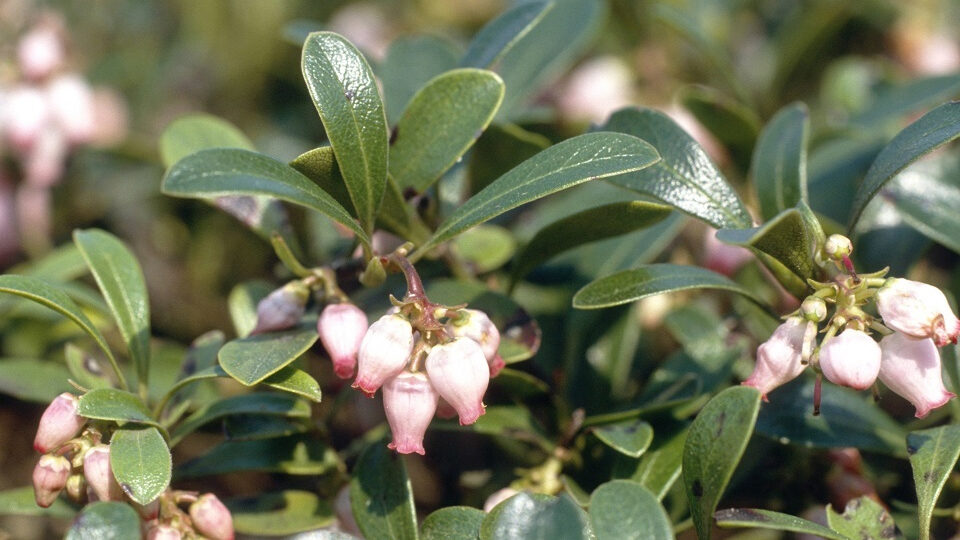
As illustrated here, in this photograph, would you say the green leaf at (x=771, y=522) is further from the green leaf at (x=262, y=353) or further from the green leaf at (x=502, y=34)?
the green leaf at (x=502, y=34)

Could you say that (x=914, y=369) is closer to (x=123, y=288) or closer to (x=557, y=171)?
(x=557, y=171)

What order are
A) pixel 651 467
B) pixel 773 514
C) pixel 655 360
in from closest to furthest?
pixel 773 514, pixel 651 467, pixel 655 360

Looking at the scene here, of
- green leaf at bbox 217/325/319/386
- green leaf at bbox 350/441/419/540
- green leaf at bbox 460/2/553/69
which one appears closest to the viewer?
green leaf at bbox 217/325/319/386

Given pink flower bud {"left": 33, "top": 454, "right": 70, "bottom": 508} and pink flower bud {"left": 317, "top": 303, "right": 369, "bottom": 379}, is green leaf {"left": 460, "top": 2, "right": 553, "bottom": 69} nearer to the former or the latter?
pink flower bud {"left": 317, "top": 303, "right": 369, "bottom": 379}

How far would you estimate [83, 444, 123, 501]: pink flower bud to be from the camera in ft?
A: 3.02

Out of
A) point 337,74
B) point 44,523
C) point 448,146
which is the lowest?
point 44,523

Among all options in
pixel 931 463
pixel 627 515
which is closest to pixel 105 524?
pixel 627 515

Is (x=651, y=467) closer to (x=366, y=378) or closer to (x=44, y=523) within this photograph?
(x=366, y=378)

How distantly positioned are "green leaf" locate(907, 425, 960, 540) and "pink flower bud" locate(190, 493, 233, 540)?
2.32 feet

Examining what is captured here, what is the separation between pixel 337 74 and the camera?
37.2 inches

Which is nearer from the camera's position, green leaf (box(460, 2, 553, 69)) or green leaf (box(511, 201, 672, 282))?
green leaf (box(511, 201, 672, 282))

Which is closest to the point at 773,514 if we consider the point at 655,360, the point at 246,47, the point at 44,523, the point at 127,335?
the point at 655,360

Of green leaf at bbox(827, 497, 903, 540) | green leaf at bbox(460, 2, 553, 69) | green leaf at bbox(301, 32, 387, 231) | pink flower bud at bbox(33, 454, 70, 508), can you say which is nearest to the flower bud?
green leaf at bbox(301, 32, 387, 231)

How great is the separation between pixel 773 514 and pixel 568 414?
381mm
